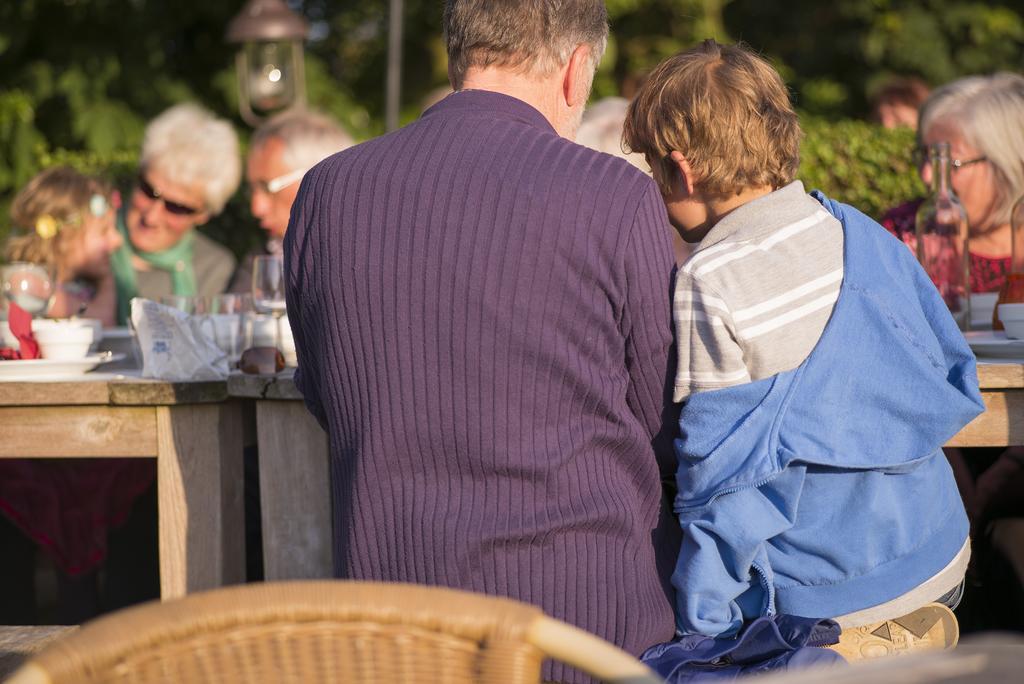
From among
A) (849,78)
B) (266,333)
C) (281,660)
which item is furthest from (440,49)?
(281,660)

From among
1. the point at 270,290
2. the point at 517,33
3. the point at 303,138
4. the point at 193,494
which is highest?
the point at 517,33

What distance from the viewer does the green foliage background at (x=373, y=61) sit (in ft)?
24.8

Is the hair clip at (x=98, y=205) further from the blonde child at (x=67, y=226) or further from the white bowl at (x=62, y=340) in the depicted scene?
the white bowl at (x=62, y=340)

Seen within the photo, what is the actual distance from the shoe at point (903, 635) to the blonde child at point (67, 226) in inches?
133

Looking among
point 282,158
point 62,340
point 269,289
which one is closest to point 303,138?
point 282,158

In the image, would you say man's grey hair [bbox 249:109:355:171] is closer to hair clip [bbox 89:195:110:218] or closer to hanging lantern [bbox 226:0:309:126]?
hair clip [bbox 89:195:110:218]

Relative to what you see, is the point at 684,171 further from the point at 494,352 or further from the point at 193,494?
the point at 193,494

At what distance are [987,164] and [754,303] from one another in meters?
2.11

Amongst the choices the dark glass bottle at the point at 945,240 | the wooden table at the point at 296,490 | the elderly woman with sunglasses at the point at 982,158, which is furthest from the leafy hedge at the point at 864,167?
the wooden table at the point at 296,490

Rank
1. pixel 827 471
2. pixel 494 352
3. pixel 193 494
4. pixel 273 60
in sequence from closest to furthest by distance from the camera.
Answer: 1. pixel 494 352
2. pixel 827 471
3. pixel 193 494
4. pixel 273 60

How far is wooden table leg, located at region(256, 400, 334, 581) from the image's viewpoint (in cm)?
249

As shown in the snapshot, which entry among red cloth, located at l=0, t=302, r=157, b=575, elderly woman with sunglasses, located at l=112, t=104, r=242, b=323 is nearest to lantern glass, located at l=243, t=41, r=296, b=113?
elderly woman with sunglasses, located at l=112, t=104, r=242, b=323

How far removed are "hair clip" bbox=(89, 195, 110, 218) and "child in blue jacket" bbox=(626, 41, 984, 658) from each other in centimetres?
309

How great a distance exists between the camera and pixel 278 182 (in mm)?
4387
